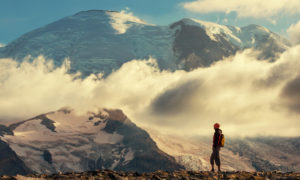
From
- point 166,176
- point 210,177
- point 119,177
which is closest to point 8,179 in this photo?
point 119,177

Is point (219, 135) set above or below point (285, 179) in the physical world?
above

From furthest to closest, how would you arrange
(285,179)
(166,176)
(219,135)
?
1. (219,135)
2. (166,176)
3. (285,179)

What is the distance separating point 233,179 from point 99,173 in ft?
41.5

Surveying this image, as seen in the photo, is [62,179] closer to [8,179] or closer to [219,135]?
[8,179]

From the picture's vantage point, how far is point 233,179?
131 ft

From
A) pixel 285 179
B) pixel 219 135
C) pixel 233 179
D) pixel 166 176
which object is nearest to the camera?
pixel 285 179

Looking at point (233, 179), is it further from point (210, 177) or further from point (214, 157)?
point (214, 157)

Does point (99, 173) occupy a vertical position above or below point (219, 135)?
below

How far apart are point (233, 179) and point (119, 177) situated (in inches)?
376

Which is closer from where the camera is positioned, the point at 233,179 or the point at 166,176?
the point at 233,179

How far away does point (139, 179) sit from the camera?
40938mm

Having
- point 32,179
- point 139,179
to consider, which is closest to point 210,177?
point 139,179

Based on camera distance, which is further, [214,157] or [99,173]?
[214,157]

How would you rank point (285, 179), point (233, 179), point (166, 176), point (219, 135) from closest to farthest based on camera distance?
point (285, 179), point (233, 179), point (166, 176), point (219, 135)
